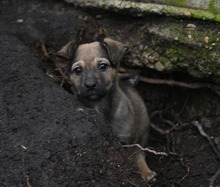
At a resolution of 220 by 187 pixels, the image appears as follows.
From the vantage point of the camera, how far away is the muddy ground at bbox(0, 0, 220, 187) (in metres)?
5.00

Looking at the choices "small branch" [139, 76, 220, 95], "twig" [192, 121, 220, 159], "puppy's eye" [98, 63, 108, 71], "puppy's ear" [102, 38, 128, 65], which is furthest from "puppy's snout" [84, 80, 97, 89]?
"twig" [192, 121, 220, 159]

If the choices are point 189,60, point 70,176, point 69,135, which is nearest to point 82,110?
point 69,135

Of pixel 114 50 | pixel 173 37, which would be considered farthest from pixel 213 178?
pixel 114 50

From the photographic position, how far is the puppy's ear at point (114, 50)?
21.3ft

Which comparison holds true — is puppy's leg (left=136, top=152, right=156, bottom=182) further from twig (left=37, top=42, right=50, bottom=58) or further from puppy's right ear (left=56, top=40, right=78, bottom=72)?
twig (left=37, top=42, right=50, bottom=58)

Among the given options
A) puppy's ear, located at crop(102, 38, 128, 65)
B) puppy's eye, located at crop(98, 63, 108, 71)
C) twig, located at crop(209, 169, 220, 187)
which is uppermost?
puppy's ear, located at crop(102, 38, 128, 65)

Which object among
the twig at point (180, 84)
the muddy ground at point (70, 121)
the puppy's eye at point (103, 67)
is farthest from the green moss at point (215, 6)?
the puppy's eye at point (103, 67)

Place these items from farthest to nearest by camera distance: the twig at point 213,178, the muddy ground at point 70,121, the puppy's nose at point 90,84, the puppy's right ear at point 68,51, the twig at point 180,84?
the twig at point 180,84
the puppy's right ear at point 68,51
the puppy's nose at point 90,84
the twig at point 213,178
the muddy ground at point 70,121

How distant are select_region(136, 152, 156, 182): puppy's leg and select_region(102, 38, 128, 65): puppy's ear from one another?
1.06 meters

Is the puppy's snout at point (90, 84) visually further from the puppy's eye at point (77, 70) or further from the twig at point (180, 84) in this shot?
the twig at point (180, 84)

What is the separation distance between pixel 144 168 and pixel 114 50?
1.27 m

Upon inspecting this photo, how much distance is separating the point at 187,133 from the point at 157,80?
68 centimetres

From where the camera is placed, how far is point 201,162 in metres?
6.52

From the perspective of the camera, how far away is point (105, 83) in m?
6.40
